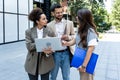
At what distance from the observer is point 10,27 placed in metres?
16.5

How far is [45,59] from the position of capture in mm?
3947

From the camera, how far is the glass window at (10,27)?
15.9m

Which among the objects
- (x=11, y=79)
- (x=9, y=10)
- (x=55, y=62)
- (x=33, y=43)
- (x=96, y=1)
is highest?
(x=96, y=1)

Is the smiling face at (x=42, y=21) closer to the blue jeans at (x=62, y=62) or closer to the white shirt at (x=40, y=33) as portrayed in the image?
the white shirt at (x=40, y=33)

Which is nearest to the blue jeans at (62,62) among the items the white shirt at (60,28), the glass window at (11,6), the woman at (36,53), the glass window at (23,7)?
the white shirt at (60,28)

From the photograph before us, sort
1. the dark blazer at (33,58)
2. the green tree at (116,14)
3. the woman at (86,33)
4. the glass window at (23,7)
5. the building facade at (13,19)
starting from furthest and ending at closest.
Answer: the green tree at (116,14), the glass window at (23,7), the building facade at (13,19), the dark blazer at (33,58), the woman at (86,33)

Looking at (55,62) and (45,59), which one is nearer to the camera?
(45,59)

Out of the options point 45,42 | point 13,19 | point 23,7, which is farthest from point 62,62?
point 23,7

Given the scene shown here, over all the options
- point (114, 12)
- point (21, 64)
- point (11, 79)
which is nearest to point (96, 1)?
point (114, 12)

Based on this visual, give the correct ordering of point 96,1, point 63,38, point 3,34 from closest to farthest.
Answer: point 63,38 → point 3,34 → point 96,1

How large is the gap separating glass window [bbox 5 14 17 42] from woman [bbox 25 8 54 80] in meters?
12.2

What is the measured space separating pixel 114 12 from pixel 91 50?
138 feet

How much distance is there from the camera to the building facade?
50.8ft

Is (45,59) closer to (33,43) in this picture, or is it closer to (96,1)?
(33,43)
